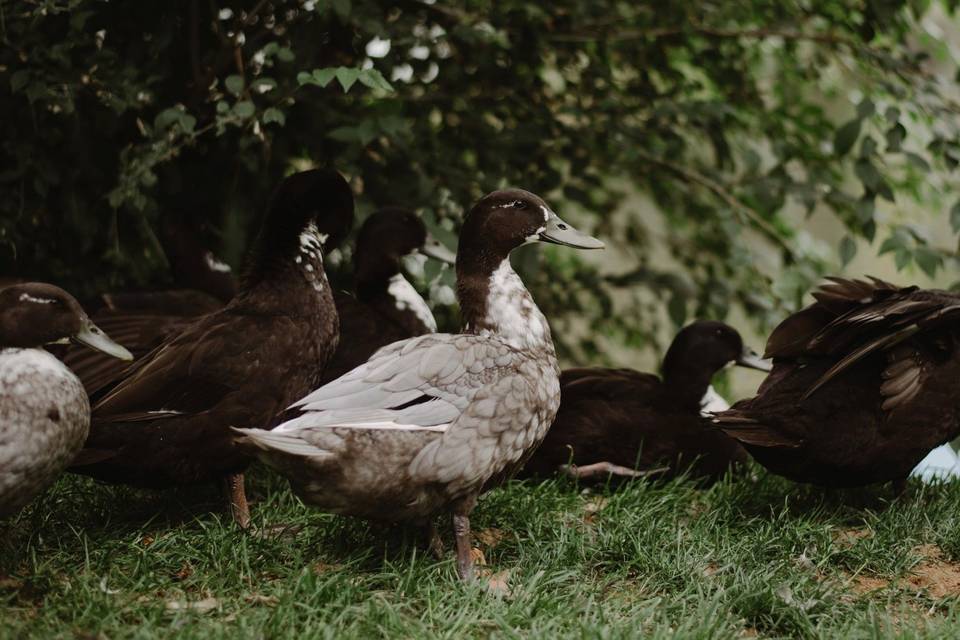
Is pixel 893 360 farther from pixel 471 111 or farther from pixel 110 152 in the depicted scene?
pixel 110 152

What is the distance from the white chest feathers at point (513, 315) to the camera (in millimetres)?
3449

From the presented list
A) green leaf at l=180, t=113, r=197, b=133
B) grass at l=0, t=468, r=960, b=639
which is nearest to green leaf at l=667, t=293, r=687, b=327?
grass at l=0, t=468, r=960, b=639

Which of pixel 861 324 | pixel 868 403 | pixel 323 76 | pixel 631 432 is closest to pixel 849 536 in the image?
pixel 868 403

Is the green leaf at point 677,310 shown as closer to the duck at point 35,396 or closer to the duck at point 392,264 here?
the duck at point 392,264

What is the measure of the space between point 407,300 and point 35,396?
208 cm

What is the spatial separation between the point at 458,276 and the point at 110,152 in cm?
219

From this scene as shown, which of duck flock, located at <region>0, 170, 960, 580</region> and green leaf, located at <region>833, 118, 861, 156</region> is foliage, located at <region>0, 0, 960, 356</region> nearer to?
green leaf, located at <region>833, 118, 861, 156</region>

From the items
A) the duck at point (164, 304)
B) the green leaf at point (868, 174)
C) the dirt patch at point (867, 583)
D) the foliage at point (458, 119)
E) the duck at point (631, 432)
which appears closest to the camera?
the dirt patch at point (867, 583)

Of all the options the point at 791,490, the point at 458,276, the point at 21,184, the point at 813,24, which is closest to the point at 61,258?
the point at 21,184

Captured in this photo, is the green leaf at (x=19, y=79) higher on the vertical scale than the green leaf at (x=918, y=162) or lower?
higher

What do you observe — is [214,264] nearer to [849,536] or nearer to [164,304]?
[164,304]

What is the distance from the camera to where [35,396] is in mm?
3006

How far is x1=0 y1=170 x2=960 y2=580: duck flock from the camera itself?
3021 millimetres

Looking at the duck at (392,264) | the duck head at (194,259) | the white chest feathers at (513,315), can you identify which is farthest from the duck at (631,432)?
the duck head at (194,259)
